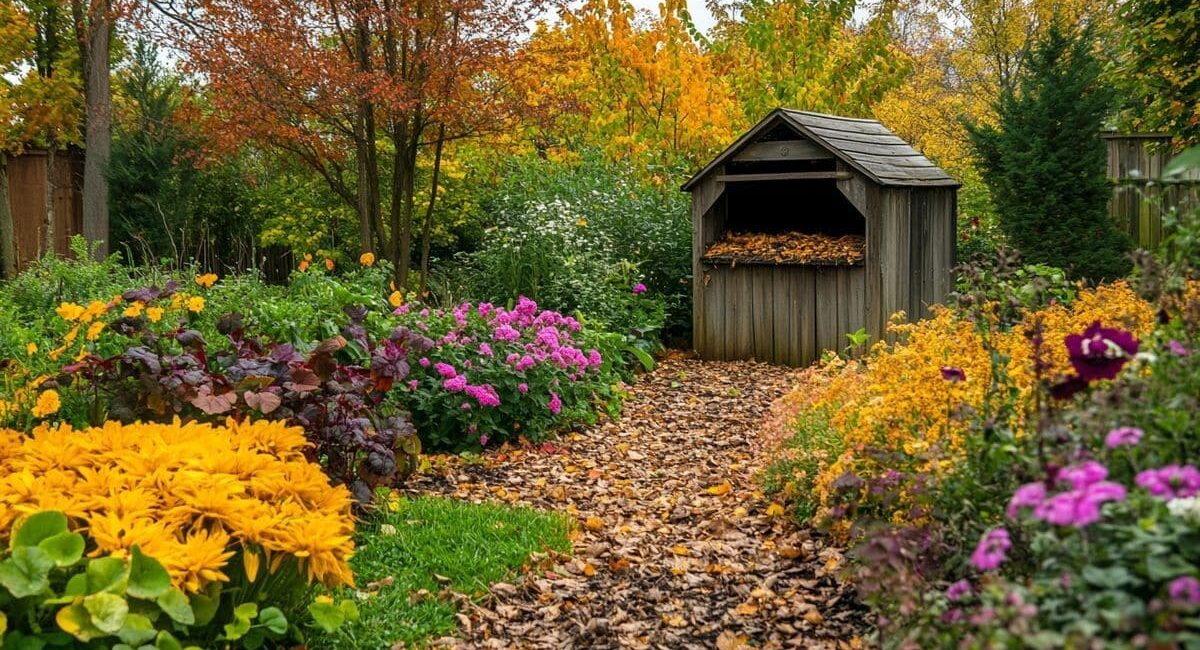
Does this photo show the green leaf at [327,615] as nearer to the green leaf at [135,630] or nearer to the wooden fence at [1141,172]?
the green leaf at [135,630]

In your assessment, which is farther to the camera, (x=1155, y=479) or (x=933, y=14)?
(x=933, y=14)

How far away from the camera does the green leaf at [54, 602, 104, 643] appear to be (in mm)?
2395

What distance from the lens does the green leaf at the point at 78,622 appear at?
A: 7.86 ft

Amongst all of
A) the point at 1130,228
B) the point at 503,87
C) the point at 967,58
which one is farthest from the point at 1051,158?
the point at 967,58

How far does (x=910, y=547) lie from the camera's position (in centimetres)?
255

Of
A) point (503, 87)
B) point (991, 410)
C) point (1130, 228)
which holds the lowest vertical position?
point (991, 410)


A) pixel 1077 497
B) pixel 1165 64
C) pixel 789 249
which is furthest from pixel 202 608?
pixel 1165 64

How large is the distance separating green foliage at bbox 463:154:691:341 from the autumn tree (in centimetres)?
95

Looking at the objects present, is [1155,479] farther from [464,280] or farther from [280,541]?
[464,280]

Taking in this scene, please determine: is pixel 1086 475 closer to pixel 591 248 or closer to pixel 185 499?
pixel 185 499

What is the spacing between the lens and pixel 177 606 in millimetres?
2543

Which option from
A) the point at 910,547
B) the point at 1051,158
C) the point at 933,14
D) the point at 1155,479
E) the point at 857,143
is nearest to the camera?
the point at 1155,479

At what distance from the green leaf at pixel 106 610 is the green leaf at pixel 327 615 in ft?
2.07

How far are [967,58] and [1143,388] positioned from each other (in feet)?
58.5
